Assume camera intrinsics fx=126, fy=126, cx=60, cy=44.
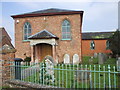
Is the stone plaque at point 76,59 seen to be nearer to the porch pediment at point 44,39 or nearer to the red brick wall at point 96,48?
the porch pediment at point 44,39

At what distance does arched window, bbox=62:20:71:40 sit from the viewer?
15.7 m

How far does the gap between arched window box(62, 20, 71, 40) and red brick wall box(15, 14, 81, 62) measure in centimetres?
39

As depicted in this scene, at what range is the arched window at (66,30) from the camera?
15727mm

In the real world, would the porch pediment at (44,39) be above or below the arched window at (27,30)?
below

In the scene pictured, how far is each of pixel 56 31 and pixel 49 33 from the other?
3.11 ft

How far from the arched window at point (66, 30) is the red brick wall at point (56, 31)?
1.27 ft

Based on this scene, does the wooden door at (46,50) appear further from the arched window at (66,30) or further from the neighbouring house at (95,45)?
the neighbouring house at (95,45)

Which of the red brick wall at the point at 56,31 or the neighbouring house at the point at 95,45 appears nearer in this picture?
the red brick wall at the point at 56,31

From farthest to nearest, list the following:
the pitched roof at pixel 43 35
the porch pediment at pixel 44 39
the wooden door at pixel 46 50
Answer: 1. the wooden door at pixel 46 50
2. the pitched roof at pixel 43 35
3. the porch pediment at pixel 44 39

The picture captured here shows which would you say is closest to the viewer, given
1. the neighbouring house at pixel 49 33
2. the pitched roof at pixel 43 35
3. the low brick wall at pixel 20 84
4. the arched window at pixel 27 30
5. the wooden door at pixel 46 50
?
the low brick wall at pixel 20 84

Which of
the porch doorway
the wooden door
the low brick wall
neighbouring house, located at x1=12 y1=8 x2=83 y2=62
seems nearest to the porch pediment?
neighbouring house, located at x1=12 y1=8 x2=83 y2=62

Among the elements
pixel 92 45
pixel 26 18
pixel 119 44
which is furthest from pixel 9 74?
pixel 92 45

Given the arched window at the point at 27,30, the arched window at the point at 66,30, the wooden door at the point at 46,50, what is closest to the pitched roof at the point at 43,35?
the arched window at the point at 66,30

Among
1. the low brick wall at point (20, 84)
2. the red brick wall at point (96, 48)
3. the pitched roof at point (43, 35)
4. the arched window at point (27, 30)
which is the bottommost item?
the low brick wall at point (20, 84)
